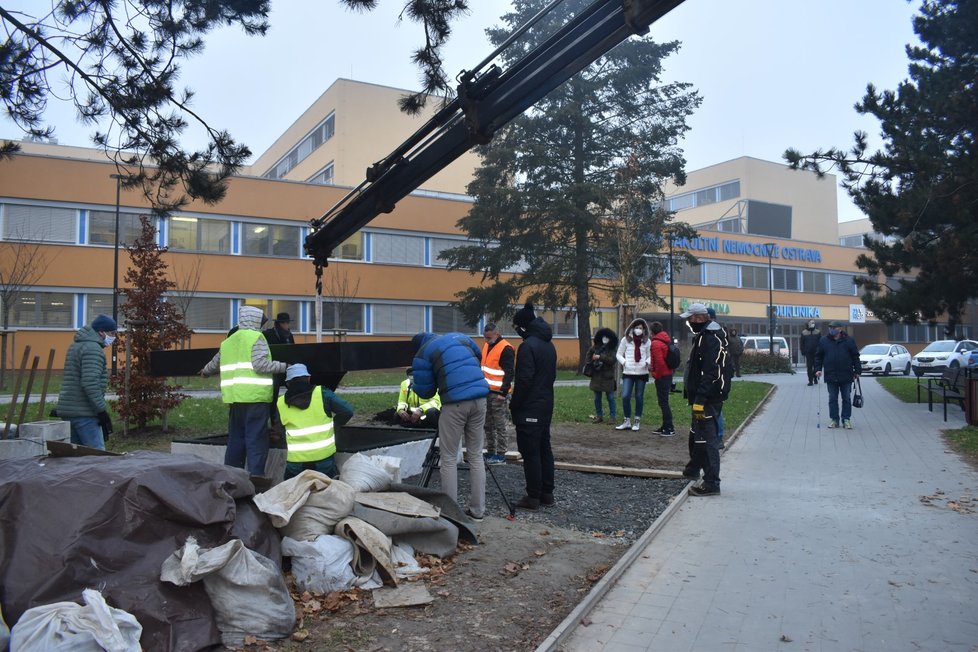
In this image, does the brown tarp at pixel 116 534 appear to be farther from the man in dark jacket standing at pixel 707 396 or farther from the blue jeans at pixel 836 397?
the blue jeans at pixel 836 397

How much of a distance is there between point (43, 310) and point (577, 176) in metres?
22.0

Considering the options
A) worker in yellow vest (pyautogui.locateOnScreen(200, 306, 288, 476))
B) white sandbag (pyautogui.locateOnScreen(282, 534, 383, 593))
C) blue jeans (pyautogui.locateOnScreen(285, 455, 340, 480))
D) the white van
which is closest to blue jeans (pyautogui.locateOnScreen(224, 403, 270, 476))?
worker in yellow vest (pyautogui.locateOnScreen(200, 306, 288, 476))

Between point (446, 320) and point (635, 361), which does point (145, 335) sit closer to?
point (635, 361)

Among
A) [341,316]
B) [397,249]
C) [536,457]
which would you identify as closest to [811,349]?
[341,316]

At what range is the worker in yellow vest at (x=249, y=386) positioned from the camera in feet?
22.1

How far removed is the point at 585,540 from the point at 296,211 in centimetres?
2995

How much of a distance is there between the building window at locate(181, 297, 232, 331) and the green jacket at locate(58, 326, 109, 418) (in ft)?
82.2

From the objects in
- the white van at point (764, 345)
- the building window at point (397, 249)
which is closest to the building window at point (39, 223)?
the building window at point (397, 249)

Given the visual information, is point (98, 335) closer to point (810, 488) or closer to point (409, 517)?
point (409, 517)

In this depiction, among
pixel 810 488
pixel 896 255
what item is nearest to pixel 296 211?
pixel 896 255

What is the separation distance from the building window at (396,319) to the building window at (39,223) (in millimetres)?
13209

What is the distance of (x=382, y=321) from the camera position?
1411 inches

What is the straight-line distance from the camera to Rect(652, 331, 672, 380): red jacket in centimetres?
1198

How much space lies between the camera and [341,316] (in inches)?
1300
